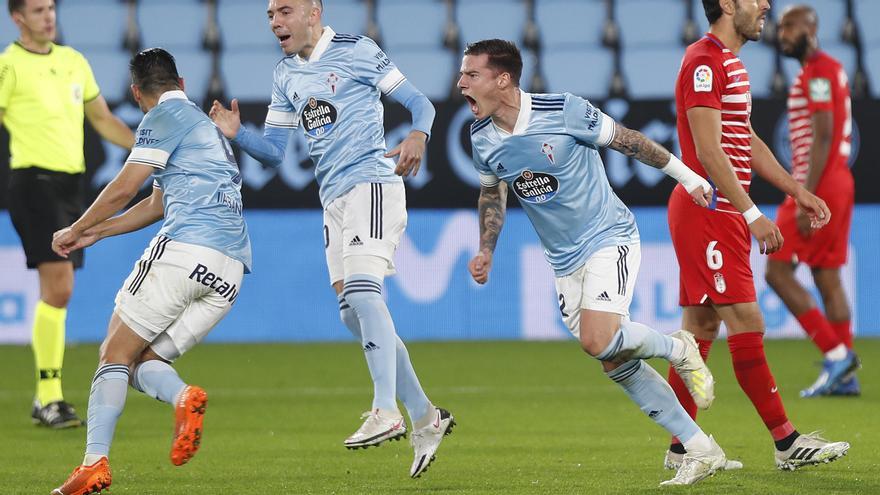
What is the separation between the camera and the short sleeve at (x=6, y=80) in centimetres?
774

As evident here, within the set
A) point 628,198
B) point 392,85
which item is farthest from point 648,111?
point 392,85

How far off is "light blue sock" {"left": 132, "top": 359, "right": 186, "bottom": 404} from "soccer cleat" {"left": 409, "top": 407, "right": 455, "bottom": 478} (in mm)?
960

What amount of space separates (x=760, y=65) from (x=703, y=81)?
8.36m

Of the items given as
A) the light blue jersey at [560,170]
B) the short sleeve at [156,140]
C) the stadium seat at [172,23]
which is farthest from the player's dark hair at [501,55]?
the stadium seat at [172,23]

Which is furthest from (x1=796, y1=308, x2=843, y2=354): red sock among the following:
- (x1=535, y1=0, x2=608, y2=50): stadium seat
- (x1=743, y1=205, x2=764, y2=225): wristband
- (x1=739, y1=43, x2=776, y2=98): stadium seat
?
(x1=535, y1=0, x2=608, y2=50): stadium seat

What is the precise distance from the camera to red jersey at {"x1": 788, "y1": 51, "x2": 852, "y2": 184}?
841cm

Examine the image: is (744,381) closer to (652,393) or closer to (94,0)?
(652,393)

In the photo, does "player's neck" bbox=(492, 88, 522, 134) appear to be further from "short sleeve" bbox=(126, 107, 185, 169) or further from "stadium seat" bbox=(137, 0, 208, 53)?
"stadium seat" bbox=(137, 0, 208, 53)

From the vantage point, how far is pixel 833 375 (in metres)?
8.27

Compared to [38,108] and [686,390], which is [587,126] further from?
[38,108]

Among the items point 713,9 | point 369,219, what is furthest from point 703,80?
point 369,219

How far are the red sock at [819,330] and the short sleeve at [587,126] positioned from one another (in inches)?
139

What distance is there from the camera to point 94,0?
15000 millimetres

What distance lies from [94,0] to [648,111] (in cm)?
672
